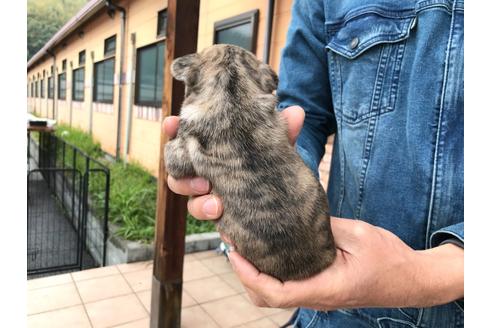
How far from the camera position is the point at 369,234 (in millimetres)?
1244

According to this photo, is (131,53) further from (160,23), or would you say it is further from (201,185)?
(201,185)

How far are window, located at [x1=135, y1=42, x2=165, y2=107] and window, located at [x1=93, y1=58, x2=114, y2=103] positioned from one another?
3348 mm

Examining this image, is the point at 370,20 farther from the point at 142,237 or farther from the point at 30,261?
the point at 30,261

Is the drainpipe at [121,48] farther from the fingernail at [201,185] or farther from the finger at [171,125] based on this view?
the fingernail at [201,185]

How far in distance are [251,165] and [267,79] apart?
1.88 ft

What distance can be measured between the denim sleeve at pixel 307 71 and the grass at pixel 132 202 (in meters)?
5.08

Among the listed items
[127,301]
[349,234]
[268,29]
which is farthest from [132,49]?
[349,234]

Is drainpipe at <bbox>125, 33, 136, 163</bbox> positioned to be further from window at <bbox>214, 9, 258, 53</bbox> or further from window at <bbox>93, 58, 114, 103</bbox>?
window at <bbox>214, 9, 258, 53</bbox>

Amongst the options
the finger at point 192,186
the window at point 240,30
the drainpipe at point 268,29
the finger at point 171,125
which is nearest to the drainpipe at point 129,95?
the window at point 240,30

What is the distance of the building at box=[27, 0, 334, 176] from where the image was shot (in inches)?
259

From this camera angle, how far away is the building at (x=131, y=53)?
6586 millimetres

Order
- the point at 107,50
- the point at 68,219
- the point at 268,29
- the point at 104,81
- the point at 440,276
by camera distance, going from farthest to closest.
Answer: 1. the point at 104,81
2. the point at 107,50
3. the point at 68,219
4. the point at 268,29
5. the point at 440,276

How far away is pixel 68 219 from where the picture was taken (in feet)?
33.3

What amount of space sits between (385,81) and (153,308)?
3.62m
